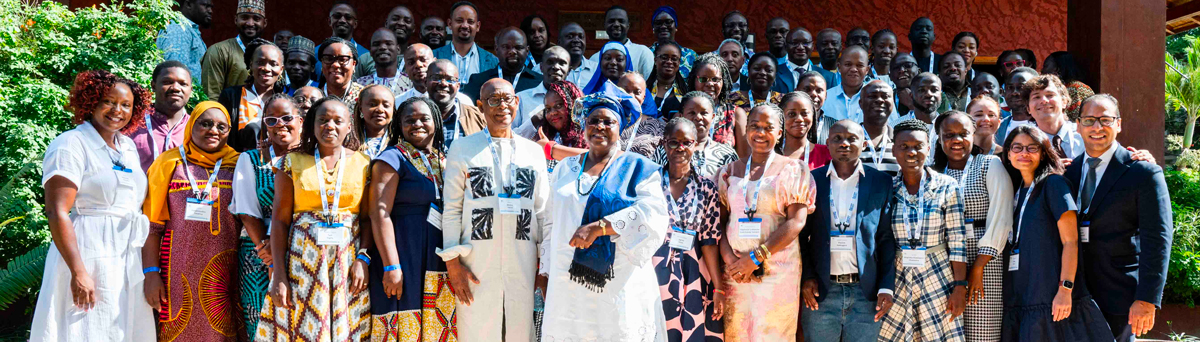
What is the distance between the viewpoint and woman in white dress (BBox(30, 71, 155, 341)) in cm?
442

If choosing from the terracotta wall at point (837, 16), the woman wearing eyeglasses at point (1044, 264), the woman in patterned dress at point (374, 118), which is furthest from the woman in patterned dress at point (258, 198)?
the terracotta wall at point (837, 16)

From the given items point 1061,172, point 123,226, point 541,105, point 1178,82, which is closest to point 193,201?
point 123,226

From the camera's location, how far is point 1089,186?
4.62 metres

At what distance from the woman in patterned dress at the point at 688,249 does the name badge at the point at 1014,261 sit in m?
1.44

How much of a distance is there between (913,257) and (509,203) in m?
2.03

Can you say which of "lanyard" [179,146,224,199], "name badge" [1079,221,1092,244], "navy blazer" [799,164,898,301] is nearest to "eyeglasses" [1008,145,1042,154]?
"name badge" [1079,221,1092,244]

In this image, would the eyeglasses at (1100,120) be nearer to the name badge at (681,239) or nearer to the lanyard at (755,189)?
the lanyard at (755,189)

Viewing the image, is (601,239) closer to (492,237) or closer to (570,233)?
(570,233)

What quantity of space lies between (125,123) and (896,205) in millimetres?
4007

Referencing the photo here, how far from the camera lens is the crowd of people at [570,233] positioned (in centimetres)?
425

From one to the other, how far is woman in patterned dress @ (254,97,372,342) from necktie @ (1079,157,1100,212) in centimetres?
355

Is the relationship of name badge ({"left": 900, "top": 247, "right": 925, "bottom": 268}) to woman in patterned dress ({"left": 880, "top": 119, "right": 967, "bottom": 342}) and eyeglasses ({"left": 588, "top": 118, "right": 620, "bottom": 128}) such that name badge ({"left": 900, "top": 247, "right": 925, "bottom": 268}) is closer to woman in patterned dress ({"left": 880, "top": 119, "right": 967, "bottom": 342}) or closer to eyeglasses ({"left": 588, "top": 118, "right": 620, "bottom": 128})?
woman in patterned dress ({"left": 880, "top": 119, "right": 967, "bottom": 342})

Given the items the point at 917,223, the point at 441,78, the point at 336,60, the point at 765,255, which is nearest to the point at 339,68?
the point at 336,60

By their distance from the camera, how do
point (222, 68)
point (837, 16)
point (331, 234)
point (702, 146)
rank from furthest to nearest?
point (837, 16) < point (222, 68) < point (702, 146) < point (331, 234)
